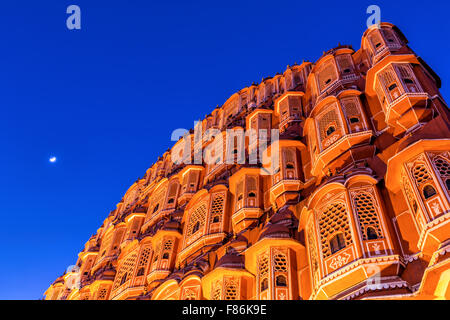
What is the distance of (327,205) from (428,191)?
3518mm

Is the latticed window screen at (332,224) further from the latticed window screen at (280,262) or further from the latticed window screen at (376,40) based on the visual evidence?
the latticed window screen at (376,40)

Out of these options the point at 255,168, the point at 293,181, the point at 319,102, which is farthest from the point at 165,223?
the point at 319,102

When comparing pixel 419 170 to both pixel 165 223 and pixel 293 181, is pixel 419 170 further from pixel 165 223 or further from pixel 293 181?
pixel 165 223

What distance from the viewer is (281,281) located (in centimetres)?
1402

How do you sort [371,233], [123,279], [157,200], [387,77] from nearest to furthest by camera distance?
[371,233], [387,77], [123,279], [157,200]

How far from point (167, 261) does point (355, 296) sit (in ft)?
44.1

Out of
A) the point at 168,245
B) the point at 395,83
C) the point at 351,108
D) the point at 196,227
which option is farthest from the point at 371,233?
the point at 168,245

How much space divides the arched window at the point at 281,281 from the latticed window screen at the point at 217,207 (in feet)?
22.5

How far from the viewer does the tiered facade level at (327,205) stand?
11.3 m

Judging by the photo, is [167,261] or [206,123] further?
[206,123]

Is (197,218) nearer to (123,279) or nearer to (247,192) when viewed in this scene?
(247,192)

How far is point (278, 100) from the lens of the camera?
25453mm

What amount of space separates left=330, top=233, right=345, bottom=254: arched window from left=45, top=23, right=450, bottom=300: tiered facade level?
1.8 inches

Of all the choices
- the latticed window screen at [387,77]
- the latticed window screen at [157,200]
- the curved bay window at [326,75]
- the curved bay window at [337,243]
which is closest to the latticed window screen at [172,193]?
the latticed window screen at [157,200]
